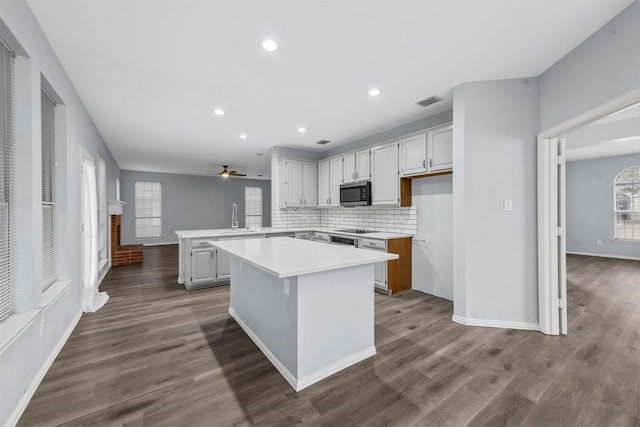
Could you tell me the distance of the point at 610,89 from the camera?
76.2 inches

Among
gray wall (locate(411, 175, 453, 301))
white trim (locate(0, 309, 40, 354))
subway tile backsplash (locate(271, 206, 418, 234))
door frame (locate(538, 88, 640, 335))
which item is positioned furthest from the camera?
subway tile backsplash (locate(271, 206, 418, 234))

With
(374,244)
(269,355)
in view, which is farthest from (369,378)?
(374,244)

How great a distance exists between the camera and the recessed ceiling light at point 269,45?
7.10ft

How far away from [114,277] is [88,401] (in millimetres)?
3977

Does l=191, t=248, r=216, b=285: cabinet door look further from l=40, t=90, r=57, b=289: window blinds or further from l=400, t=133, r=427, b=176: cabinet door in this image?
l=400, t=133, r=427, b=176: cabinet door

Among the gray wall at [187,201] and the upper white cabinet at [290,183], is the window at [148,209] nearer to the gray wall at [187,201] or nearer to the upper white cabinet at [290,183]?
the gray wall at [187,201]

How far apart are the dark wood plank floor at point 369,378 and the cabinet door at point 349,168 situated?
2.56 m

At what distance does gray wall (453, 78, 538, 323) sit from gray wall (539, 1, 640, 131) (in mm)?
192

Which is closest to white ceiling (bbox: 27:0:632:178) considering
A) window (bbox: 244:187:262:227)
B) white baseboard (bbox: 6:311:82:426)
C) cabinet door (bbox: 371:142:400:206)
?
cabinet door (bbox: 371:142:400:206)

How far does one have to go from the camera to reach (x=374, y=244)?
4113mm

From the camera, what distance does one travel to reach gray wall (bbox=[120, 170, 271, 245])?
9.23 m

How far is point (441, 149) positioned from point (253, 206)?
357 inches

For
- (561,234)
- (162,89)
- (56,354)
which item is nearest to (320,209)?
(162,89)

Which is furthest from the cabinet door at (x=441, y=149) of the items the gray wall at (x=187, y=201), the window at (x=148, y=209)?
the window at (x=148, y=209)
